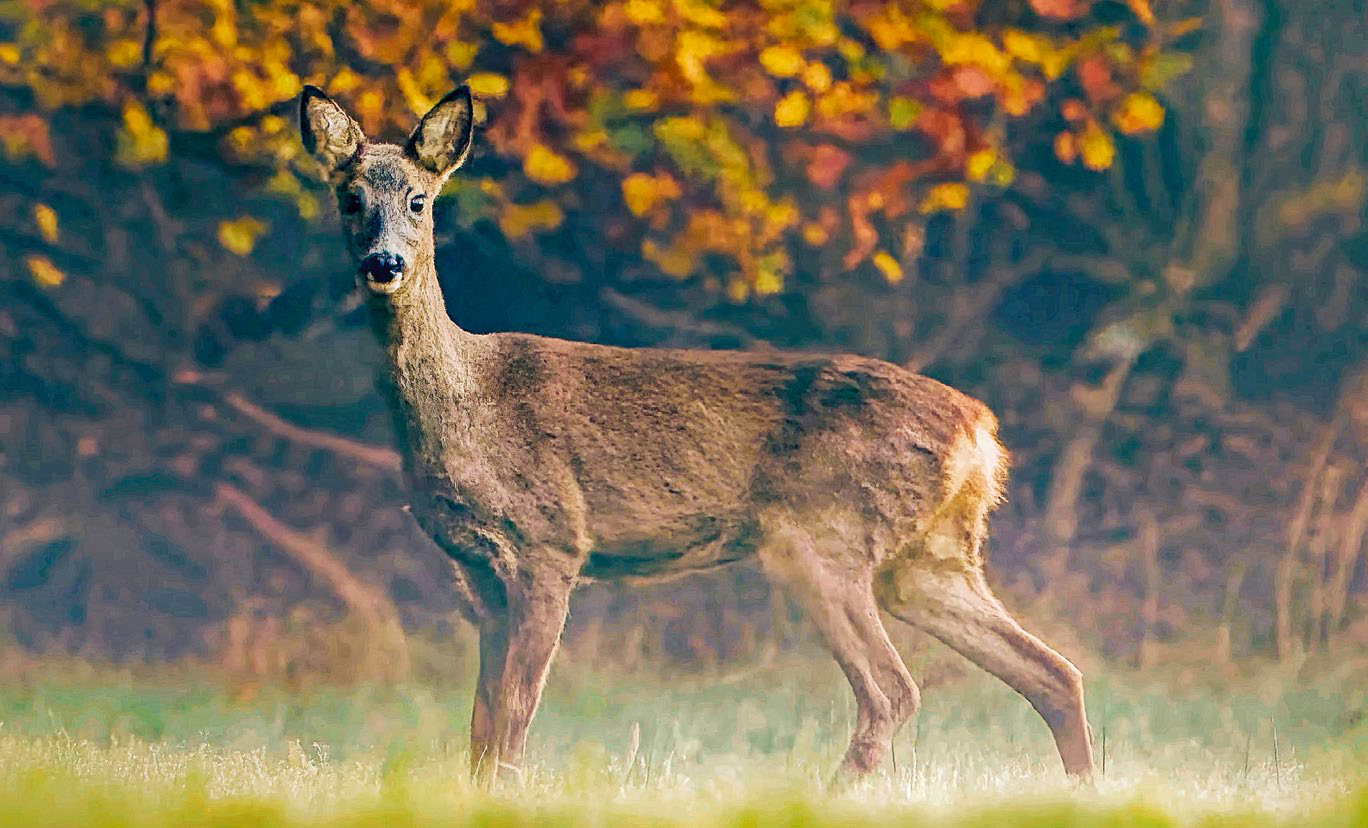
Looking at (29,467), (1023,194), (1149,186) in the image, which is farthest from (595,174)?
(29,467)

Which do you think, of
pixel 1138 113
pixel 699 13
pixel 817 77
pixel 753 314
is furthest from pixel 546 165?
pixel 1138 113

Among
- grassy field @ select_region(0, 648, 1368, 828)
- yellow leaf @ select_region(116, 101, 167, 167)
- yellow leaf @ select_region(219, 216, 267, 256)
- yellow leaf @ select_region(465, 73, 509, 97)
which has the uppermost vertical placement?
yellow leaf @ select_region(465, 73, 509, 97)

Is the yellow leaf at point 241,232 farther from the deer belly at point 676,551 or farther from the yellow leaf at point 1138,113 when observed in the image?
the yellow leaf at point 1138,113

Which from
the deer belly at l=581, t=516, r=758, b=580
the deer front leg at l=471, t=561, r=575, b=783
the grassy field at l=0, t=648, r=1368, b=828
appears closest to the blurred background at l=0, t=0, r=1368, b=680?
the grassy field at l=0, t=648, r=1368, b=828

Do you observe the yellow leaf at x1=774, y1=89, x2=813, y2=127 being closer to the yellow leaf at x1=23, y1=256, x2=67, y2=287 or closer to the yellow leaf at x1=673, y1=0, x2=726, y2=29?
the yellow leaf at x1=673, y1=0, x2=726, y2=29

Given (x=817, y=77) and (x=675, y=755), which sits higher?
(x=817, y=77)

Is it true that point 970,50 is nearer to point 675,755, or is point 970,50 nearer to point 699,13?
point 699,13

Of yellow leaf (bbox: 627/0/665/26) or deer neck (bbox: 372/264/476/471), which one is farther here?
yellow leaf (bbox: 627/0/665/26)

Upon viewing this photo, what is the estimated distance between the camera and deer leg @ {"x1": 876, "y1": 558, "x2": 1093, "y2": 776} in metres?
7.42

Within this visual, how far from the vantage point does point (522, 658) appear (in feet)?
23.6

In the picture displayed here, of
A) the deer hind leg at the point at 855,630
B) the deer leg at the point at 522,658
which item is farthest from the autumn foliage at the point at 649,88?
the deer leg at the point at 522,658

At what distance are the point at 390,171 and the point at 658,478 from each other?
5.45 feet

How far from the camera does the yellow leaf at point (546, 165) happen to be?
8.70 m

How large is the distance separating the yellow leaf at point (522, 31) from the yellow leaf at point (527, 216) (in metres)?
0.80
